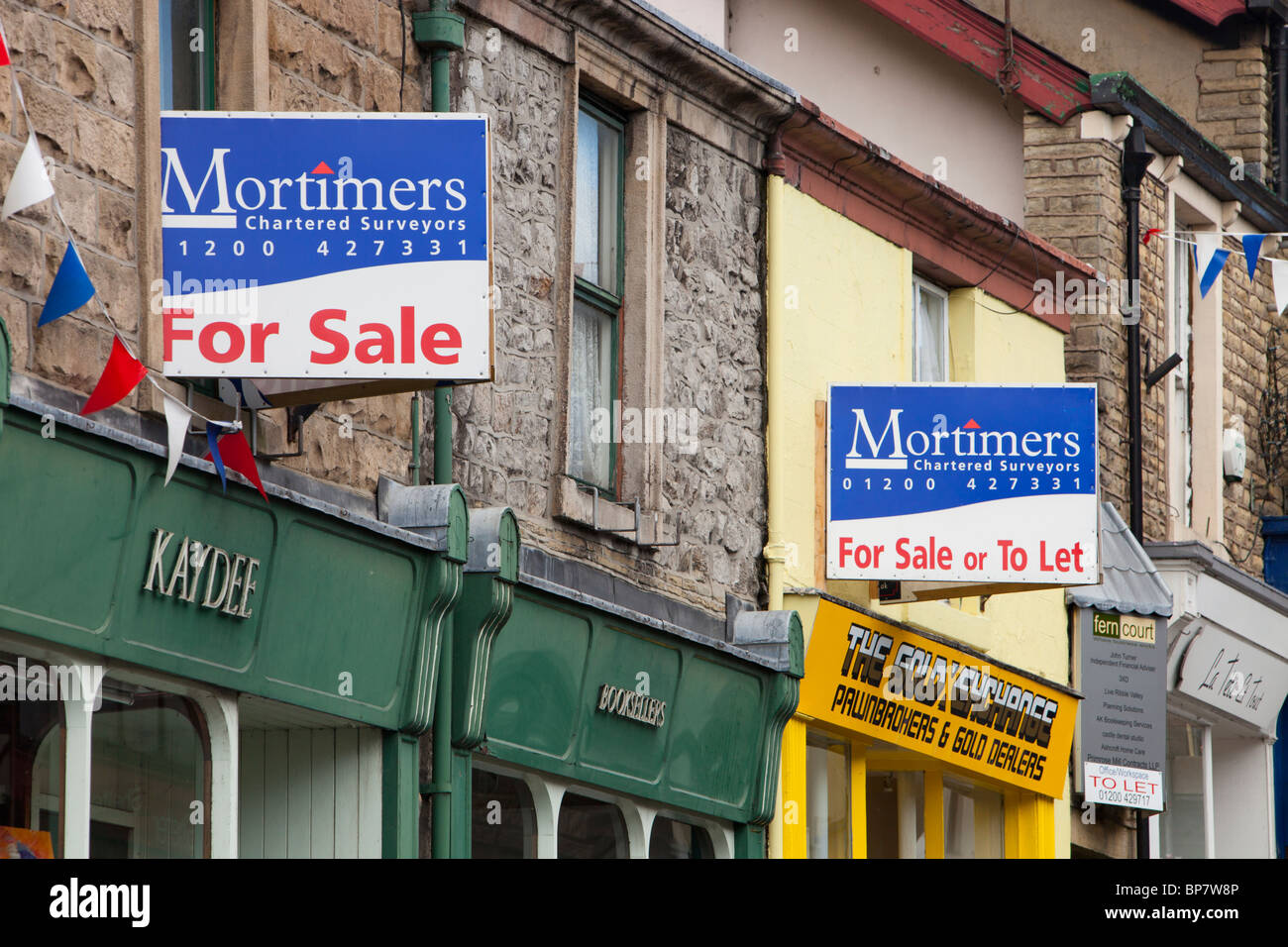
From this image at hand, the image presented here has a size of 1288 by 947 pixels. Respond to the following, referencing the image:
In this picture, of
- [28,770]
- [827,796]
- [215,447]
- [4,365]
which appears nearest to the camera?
[4,365]

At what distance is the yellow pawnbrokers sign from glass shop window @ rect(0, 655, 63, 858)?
20.6 ft

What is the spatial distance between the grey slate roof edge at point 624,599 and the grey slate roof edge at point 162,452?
3.43 ft

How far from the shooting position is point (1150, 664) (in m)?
18.9

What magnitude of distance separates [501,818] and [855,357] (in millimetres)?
4762

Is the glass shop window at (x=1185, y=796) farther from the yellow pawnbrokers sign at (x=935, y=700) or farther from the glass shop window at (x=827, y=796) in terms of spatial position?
the glass shop window at (x=827, y=796)

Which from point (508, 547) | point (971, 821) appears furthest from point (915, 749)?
point (508, 547)

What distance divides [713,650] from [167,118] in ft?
16.0

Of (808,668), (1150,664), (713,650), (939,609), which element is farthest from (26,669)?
(1150,664)

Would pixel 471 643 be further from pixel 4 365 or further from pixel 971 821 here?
pixel 971 821

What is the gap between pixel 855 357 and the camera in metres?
15.8

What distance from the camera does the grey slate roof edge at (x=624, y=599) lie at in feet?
40.3

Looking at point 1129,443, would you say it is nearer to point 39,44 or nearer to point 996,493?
point 996,493

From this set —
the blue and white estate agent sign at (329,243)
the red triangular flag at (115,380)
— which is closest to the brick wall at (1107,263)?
the blue and white estate agent sign at (329,243)

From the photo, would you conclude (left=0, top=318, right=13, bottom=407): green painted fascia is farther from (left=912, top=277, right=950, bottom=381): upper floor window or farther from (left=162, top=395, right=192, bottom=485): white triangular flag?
(left=912, top=277, right=950, bottom=381): upper floor window
